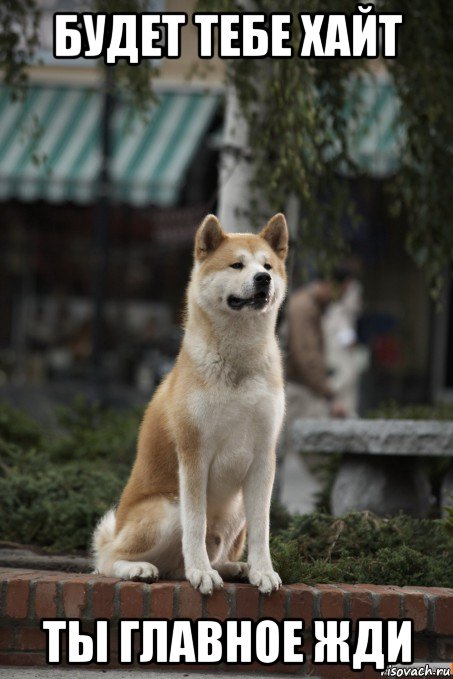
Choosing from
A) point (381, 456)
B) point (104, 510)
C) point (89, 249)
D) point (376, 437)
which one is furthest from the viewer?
point (89, 249)

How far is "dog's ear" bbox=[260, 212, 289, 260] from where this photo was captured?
4.43 metres

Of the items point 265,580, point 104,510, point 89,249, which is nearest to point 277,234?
point 265,580

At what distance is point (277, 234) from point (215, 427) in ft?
2.78

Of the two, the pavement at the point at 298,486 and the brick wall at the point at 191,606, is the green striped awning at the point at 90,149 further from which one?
the brick wall at the point at 191,606

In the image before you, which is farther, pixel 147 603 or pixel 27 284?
pixel 27 284

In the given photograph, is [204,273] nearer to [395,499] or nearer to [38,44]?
[395,499]

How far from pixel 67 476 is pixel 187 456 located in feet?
7.93

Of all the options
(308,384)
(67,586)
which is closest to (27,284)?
(308,384)

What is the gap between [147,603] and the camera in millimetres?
4270

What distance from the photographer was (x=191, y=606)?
4.24 m

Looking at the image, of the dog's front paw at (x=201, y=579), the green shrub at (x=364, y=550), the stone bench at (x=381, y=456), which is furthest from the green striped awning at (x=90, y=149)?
the dog's front paw at (x=201, y=579)

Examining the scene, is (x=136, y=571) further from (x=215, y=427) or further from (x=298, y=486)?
(x=298, y=486)

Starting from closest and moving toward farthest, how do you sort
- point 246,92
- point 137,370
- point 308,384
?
point 246,92 → point 308,384 → point 137,370

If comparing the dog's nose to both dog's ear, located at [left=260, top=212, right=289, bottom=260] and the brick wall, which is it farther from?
the brick wall
